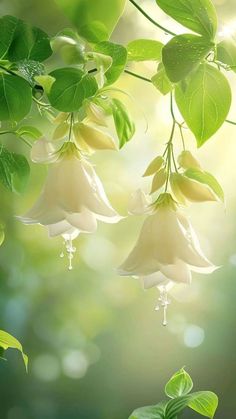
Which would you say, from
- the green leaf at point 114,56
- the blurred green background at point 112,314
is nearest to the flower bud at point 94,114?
the green leaf at point 114,56

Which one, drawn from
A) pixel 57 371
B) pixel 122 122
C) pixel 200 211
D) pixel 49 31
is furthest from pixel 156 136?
pixel 122 122

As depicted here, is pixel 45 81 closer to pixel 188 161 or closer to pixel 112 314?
pixel 188 161

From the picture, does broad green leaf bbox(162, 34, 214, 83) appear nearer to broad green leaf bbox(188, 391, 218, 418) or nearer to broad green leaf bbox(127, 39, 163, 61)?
broad green leaf bbox(127, 39, 163, 61)

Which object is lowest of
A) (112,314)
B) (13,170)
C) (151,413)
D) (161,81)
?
(112,314)

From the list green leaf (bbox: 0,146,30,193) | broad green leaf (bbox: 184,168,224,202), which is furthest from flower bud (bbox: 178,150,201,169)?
green leaf (bbox: 0,146,30,193)

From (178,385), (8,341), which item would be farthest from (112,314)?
(8,341)
